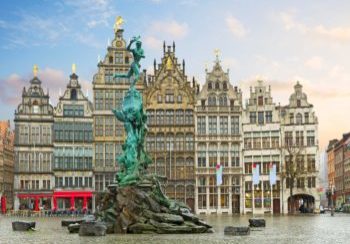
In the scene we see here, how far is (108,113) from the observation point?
9238cm

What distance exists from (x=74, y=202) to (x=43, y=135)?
10.4 metres

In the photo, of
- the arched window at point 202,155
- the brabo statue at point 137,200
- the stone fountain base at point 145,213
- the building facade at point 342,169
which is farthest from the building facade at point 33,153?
the building facade at point 342,169

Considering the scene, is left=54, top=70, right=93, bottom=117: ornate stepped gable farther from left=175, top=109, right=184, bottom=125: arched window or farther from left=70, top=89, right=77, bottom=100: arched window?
left=175, top=109, right=184, bottom=125: arched window

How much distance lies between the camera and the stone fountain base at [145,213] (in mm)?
37812

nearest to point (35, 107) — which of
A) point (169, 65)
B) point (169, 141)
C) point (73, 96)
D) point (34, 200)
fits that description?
point (73, 96)

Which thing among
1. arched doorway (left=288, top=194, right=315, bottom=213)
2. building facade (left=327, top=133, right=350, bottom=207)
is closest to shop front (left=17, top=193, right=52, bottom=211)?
arched doorway (left=288, top=194, right=315, bottom=213)

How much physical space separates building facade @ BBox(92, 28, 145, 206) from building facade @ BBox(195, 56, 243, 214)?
36.7 ft

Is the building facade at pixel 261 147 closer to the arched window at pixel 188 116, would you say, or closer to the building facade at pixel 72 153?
the arched window at pixel 188 116

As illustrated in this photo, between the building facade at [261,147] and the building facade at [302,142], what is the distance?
100 cm

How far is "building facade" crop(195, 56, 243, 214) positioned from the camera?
302 feet

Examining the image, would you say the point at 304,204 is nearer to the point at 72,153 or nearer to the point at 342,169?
the point at 72,153

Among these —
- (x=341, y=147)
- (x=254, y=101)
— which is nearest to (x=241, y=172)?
(x=254, y=101)

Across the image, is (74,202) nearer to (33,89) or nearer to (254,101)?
(33,89)

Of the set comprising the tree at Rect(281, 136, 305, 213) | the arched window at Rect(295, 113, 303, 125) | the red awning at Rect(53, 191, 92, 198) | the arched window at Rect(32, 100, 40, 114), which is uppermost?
the arched window at Rect(32, 100, 40, 114)
